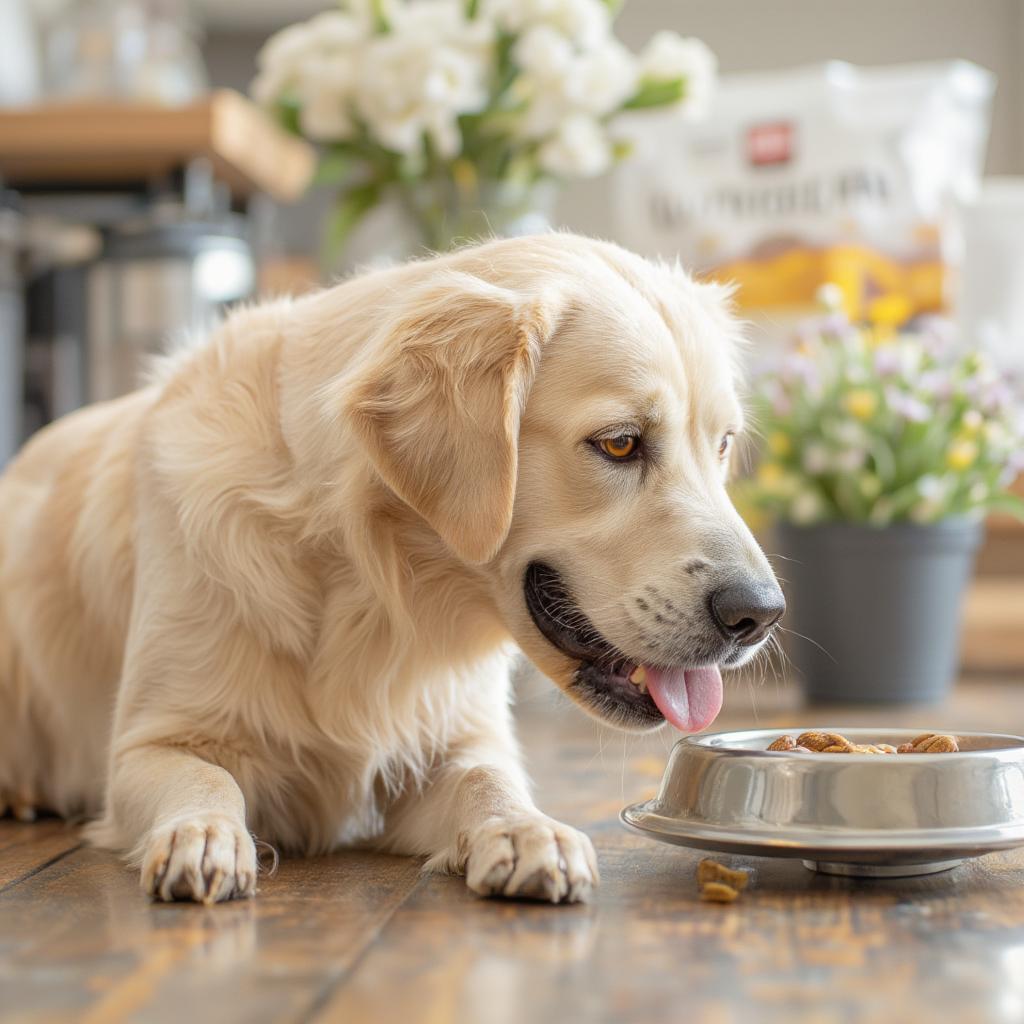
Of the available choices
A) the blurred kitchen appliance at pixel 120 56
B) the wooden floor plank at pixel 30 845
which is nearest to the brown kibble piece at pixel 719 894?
the wooden floor plank at pixel 30 845

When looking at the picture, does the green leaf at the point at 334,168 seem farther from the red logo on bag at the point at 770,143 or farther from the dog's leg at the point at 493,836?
the dog's leg at the point at 493,836

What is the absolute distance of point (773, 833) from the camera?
1.14 m

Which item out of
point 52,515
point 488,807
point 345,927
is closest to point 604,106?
point 52,515

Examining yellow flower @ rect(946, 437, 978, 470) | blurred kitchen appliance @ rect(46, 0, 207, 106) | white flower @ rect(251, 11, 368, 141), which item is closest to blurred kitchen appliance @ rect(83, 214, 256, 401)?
blurred kitchen appliance @ rect(46, 0, 207, 106)

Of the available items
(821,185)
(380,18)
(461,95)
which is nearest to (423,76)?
(461,95)

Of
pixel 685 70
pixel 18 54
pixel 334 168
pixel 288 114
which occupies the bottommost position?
pixel 334 168

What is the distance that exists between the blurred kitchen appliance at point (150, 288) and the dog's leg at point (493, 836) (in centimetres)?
214

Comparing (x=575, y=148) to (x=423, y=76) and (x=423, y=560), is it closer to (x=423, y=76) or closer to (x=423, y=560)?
(x=423, y=76)

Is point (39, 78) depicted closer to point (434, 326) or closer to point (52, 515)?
point (52, 515)

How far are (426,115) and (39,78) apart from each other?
2520mm

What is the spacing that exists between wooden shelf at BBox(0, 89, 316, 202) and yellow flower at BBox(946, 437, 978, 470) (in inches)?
63.3

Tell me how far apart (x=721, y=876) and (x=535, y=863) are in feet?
0.55

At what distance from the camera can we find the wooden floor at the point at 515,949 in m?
0.88

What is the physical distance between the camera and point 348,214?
9.62ft
